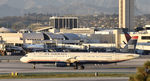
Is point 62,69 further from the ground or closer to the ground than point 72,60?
closer to the ground

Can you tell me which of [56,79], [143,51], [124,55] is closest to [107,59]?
[124,55]

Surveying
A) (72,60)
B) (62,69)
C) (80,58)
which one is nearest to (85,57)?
(80,58)

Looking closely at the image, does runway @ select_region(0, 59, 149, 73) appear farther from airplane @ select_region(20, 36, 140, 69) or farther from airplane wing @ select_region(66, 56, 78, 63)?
airplane wing @ select_region(66, 56, 78, 63)

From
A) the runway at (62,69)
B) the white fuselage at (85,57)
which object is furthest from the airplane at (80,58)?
the runway at (62,69)

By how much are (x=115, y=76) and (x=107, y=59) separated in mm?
20555

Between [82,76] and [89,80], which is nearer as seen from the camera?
[89,80]

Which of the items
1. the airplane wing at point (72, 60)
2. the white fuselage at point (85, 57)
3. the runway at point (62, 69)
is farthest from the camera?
the airplane wing at point (72, 60)

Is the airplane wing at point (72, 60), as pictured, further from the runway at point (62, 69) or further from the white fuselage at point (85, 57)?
the runway at point (62, 69)

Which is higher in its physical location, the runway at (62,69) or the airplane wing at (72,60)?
the airplane wing at (72,60)

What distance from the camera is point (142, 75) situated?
45.5m

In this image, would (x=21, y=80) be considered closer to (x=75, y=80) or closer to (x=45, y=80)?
(x=45, y=80)

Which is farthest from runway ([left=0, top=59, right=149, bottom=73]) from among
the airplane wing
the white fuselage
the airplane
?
the white fuselage

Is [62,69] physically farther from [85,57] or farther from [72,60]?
[85,57]

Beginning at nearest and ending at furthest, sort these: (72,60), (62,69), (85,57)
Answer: (62,69), (72,60), (85,57)
